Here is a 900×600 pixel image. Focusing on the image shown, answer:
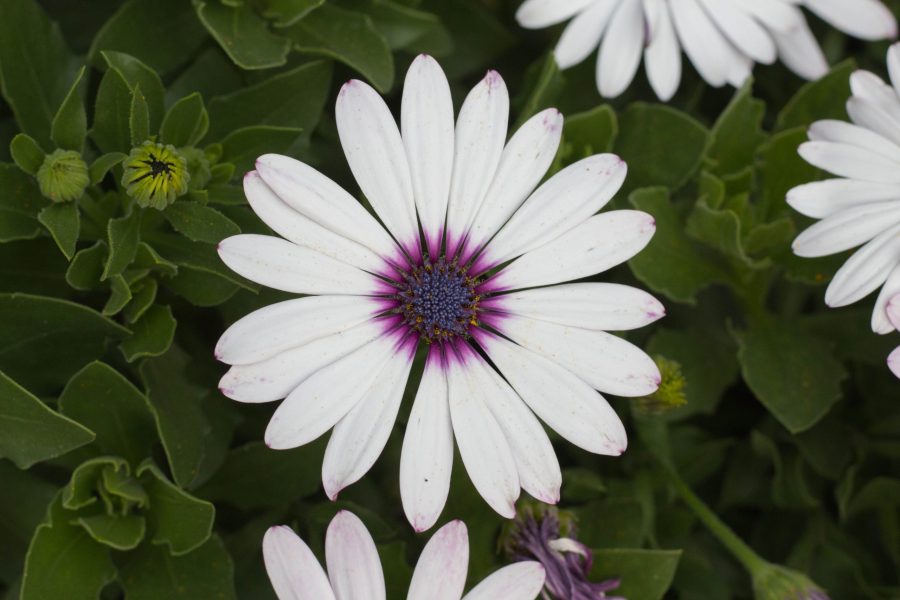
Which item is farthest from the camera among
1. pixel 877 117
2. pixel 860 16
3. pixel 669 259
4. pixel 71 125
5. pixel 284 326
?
pixel 860 16

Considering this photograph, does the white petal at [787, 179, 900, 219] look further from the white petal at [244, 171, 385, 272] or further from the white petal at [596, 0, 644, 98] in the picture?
the white petal at [244, 171, 385, 272]

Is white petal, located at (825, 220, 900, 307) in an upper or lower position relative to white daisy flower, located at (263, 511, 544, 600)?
upper

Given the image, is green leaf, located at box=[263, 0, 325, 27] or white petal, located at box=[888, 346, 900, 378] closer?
white petal, located at box=[888, 346, 900, 378]

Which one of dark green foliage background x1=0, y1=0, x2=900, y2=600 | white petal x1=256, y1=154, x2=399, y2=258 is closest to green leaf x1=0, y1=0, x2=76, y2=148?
dark green foliage background x1=0, y1=0, x2=900, y2=600

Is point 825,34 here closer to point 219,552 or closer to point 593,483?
point 593,483

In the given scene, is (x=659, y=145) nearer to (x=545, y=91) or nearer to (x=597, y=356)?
(x=545, y=91)

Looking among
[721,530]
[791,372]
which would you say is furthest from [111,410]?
[791,372]
